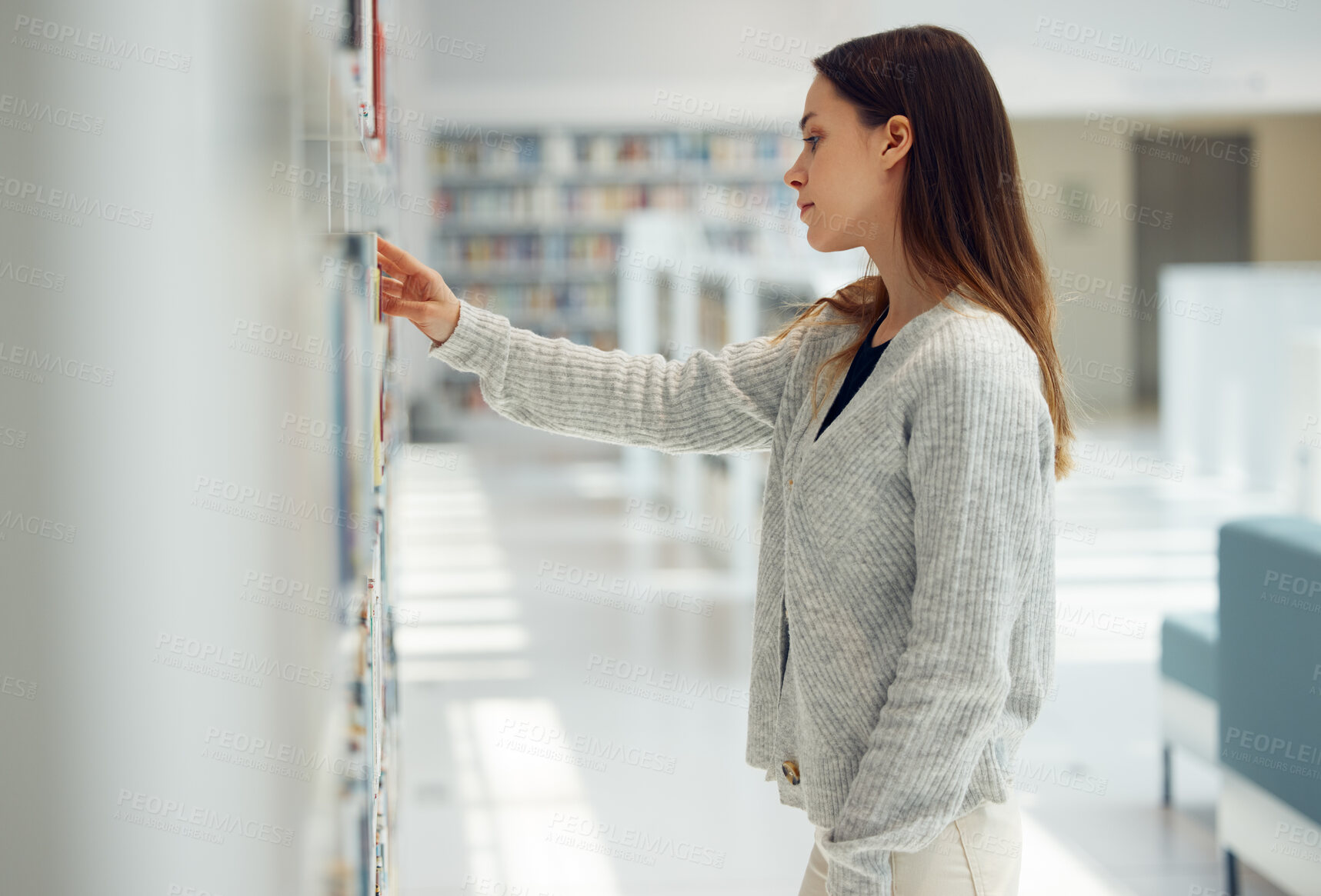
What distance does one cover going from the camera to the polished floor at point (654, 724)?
2771mm

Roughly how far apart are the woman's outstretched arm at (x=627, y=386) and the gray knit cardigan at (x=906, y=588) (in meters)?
0.05

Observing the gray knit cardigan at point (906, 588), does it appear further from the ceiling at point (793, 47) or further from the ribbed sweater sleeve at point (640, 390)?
the ceiling at point (793, 47)

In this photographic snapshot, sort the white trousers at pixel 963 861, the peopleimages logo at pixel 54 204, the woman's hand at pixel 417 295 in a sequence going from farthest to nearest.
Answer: the woman's hand at pixel 417 295 → the white trousers at pixel 963 861 → the peopleimages logo at pixel 54 204

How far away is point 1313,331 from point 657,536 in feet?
15.3

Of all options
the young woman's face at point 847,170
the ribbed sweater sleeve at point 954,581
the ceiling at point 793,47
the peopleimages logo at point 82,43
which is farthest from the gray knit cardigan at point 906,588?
the ceiling at point 793,47

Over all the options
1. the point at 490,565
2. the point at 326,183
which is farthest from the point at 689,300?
the point at 326,183

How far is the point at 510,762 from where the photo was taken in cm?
338

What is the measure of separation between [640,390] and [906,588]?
0.46 m

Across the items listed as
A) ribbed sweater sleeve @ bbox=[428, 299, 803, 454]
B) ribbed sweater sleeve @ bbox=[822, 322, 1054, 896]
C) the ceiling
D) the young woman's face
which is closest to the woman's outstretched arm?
ribbed sweater sleeve @ bbox=[428, 299, 803, 454]

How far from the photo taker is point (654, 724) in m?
3.70

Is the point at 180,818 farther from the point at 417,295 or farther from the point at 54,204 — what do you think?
the point at 417,295

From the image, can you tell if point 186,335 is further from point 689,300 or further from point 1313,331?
point 1313,331

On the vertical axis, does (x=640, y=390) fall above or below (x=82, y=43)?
below

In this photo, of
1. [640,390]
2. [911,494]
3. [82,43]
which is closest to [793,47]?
[640,390]
